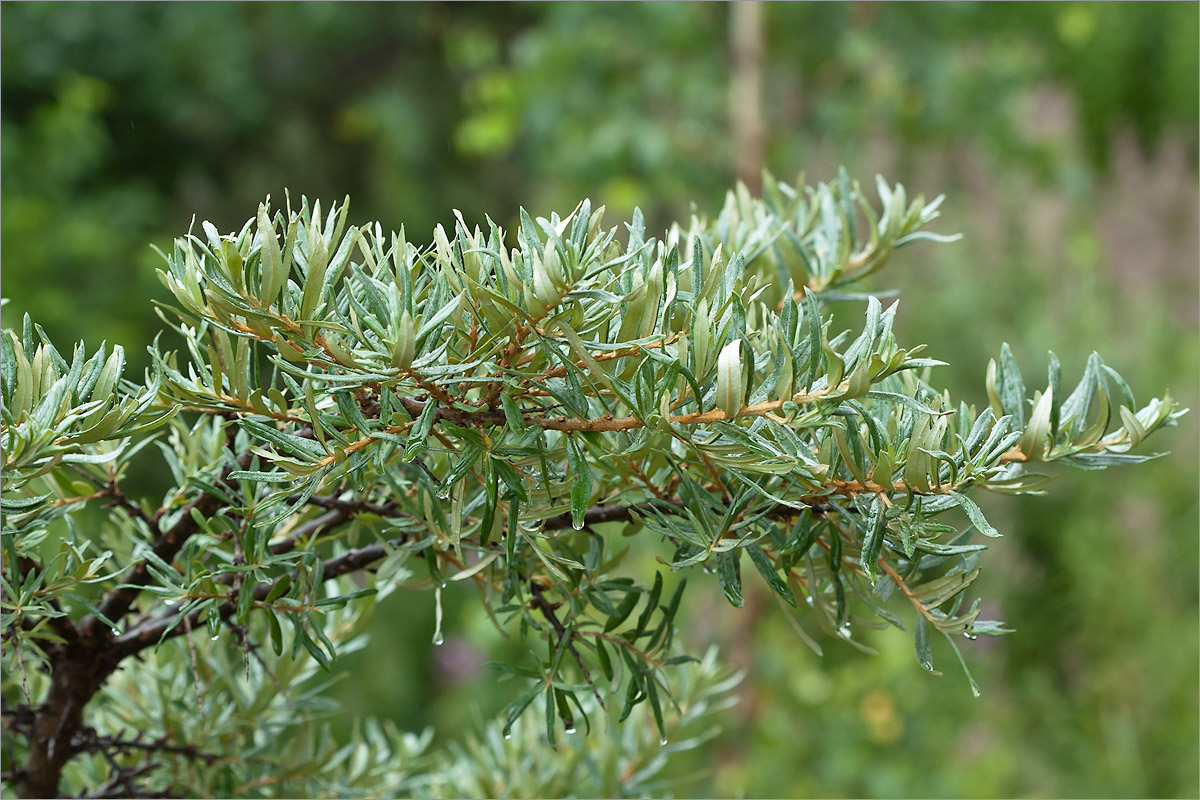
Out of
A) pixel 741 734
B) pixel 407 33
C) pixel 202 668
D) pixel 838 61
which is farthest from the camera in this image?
pixel 407 33

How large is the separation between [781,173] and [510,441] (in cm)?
179

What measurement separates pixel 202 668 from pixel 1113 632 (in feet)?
5.80

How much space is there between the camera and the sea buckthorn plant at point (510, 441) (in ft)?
0.99

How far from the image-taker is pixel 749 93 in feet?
5.73

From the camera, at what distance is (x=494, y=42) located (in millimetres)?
3062

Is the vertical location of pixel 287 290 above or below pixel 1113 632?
above

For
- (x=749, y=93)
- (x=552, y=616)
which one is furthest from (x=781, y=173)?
(x=552, y=616)

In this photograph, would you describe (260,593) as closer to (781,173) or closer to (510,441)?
(510,441)

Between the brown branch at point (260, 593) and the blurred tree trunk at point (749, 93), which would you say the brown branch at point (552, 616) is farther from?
the blurred tree trunk at point (749, 93)

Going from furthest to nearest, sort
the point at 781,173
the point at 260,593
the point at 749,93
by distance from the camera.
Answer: the point at 781,173 → the point at 749,93 → the point at 260,593

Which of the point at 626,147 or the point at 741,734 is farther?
the point at 626,147

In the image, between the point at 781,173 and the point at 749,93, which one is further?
the point at 781,173

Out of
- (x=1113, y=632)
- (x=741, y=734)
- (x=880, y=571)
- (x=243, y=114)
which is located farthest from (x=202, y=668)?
(x=243, y=114)

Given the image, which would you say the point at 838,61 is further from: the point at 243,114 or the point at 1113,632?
the point at 243,114
